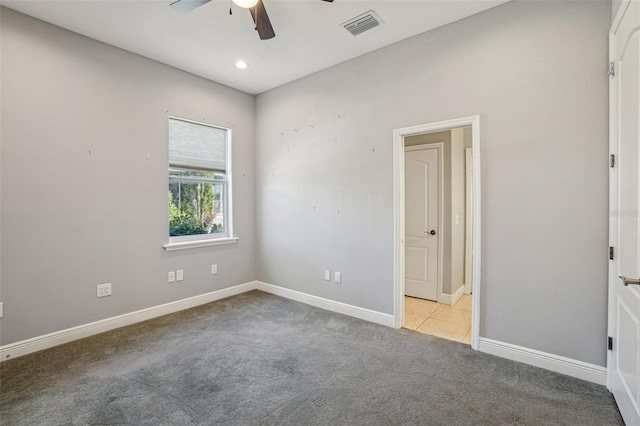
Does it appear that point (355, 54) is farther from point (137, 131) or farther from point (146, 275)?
point (146, 275)

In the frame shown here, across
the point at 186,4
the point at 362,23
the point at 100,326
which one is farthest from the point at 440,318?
the point at 186,4

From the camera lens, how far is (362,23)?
2791mm

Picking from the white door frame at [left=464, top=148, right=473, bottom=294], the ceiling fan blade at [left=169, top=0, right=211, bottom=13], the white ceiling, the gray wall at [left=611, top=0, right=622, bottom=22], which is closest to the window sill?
the white ceiling

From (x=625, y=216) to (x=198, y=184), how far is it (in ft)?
13.6

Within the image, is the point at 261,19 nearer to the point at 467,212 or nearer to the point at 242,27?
the point at 242,27

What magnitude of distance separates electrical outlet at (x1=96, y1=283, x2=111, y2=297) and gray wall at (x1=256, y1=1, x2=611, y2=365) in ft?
8.10

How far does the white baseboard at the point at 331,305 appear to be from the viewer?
3318 mm

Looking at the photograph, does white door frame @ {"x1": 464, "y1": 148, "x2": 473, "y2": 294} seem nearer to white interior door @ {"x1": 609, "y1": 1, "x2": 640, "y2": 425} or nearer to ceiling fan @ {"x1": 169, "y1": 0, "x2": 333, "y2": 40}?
white interior door @ {"x1": 609, "y1": 1, "x2": 640, "y2": 425}

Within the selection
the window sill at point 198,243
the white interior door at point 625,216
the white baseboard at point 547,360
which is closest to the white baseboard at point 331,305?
the window sill at point 198,243

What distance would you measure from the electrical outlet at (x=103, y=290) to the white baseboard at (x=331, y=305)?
195 centimetres

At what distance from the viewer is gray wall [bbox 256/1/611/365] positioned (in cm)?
221

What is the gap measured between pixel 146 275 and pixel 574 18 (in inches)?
182

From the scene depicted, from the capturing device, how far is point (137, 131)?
337cm

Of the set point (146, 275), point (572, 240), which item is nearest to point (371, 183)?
point (572, 240)
